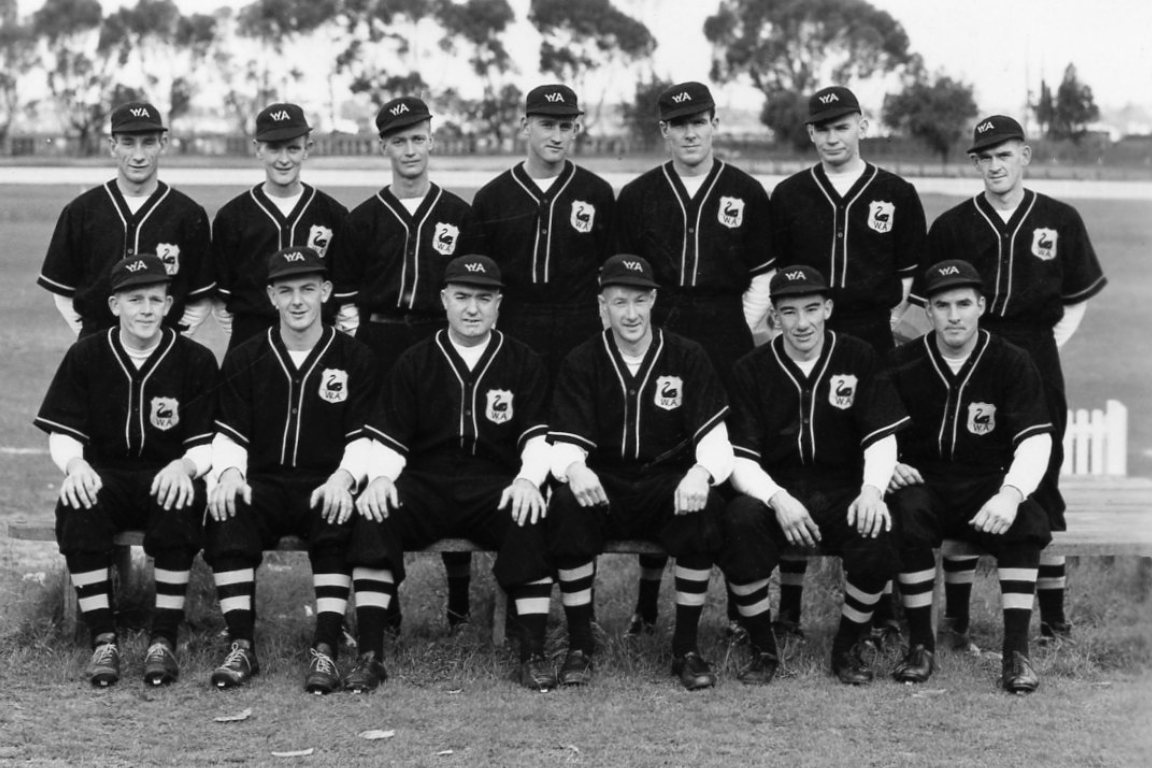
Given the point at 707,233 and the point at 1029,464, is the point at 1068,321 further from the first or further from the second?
the point at 707,233

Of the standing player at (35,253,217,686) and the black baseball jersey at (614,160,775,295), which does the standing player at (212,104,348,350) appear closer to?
the standing player at (35,253,217,686)

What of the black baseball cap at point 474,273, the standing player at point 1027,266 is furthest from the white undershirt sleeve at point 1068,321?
the black baseball cap at point 474,273

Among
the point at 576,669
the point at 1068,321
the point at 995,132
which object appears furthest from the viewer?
the point at 1068,321

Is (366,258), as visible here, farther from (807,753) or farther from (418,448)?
(807,753)

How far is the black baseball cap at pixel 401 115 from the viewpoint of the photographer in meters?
5.81

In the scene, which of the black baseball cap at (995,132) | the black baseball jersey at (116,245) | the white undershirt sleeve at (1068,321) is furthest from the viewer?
the black baseball jersey at (116,245)

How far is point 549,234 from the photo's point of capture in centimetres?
590

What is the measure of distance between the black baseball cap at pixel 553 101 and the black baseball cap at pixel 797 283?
3.75 feet

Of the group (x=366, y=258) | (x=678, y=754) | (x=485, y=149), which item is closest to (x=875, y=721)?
(x=678, y=754)

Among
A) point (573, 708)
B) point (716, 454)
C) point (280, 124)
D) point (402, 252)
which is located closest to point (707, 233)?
point (716, 454)

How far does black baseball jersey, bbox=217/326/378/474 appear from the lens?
17.6ft

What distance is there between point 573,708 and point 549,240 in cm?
203

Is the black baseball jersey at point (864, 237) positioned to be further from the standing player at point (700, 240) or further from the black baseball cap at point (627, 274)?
the black baseball cap at point (627, 274)

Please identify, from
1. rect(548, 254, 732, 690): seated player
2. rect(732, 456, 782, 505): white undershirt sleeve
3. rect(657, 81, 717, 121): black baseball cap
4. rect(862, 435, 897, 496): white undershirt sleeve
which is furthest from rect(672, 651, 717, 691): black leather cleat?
rect(657, 81, 717, 121): black baseball cap
